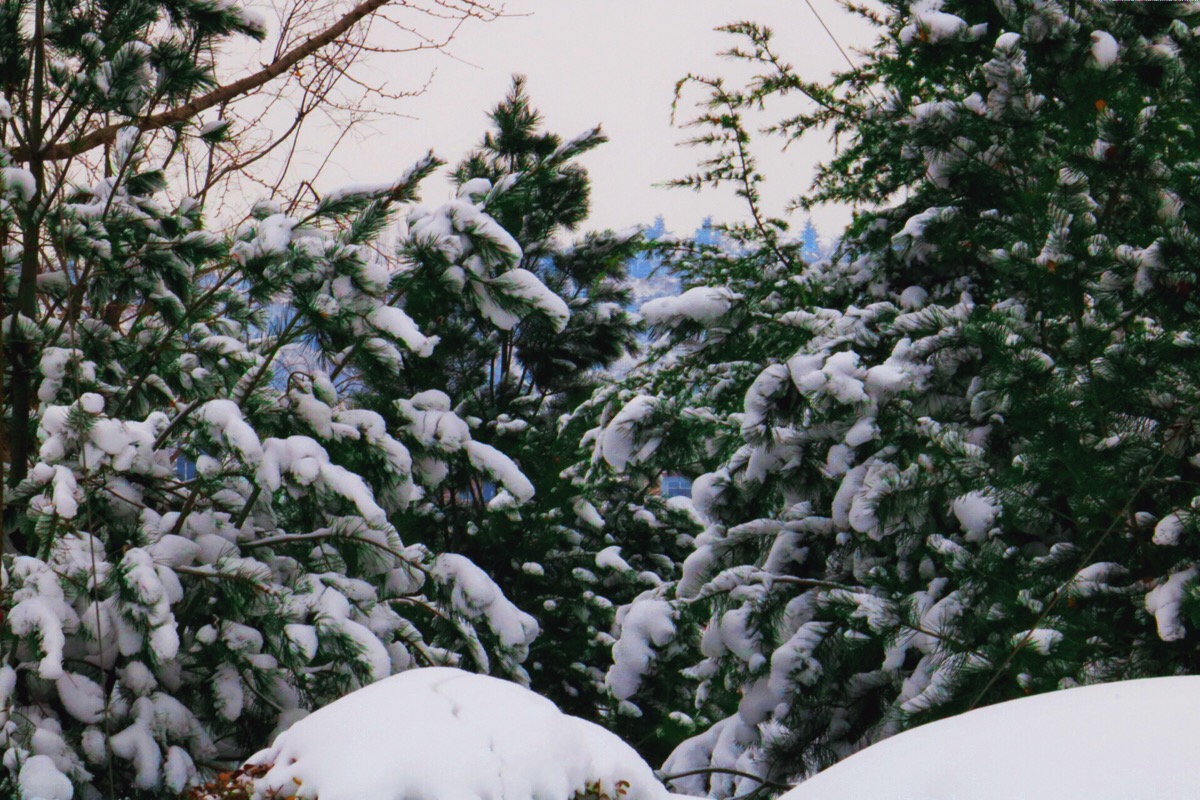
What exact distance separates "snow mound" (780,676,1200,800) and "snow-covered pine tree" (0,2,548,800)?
6.70 ft

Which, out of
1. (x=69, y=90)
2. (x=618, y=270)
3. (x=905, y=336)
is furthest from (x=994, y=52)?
(x=618, y=270)

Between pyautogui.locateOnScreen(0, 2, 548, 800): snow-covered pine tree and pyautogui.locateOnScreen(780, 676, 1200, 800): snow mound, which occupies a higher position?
pyautogui.locateOnScreen(0, 2, 548, 800): snow-covered pine tree

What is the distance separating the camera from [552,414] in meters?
8.45

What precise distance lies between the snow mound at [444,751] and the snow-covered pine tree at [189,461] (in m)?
0.81

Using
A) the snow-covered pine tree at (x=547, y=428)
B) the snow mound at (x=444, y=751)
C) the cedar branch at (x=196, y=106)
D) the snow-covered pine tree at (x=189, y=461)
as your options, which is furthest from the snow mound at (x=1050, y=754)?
the snow-covered pine tree at (x=547, y=428)

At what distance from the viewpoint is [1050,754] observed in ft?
4.03

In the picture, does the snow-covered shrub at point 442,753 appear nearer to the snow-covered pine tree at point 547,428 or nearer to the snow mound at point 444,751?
the snow mound at point 444,751

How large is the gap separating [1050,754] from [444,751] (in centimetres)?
126

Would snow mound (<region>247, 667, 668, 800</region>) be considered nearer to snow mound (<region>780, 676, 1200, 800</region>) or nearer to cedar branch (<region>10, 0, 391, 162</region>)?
snow mound (<region>780, 676, 1200, 800</region>)

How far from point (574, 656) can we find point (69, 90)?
522cm

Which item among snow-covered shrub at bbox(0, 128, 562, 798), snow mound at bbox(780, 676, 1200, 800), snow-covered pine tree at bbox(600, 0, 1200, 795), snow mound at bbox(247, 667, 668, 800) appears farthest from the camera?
snow-covered shrub at bbox(0, 128, 562, 798)

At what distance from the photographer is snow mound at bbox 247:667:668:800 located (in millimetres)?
2072

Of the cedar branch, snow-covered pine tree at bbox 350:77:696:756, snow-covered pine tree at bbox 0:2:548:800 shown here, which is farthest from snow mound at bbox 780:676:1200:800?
snow-covered pine tree at bbox 350:77:696:756

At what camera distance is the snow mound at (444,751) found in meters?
2.07
